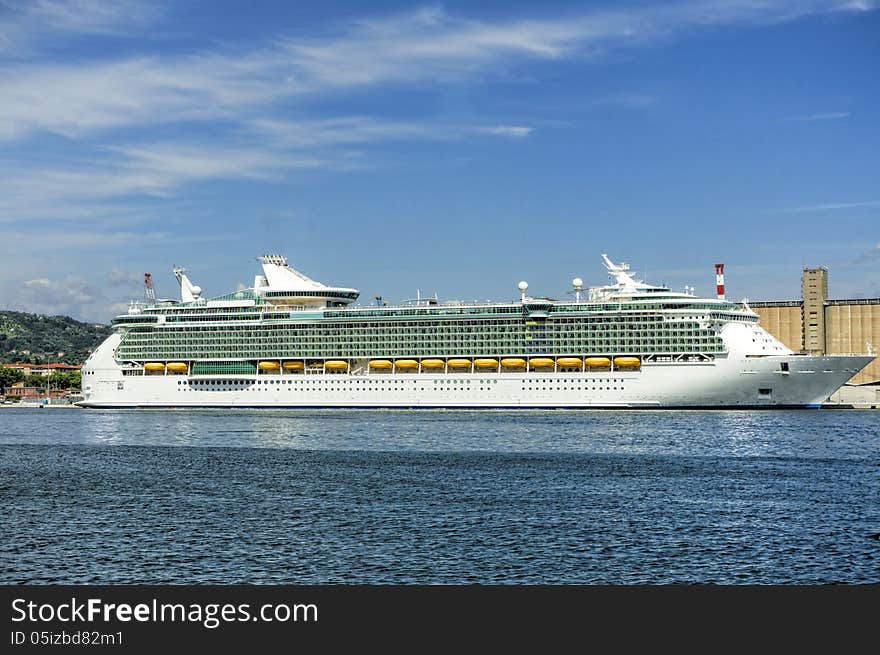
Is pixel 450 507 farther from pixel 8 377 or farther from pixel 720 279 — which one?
pixel 8 377

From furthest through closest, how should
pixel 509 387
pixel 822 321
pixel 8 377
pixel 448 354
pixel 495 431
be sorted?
1. pixel 8 377
2. pixel 822 321
3. pixel 448 354
4. pixel 509 387
5. pixel 495 431

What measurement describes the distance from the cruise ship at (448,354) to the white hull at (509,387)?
0.11 metres

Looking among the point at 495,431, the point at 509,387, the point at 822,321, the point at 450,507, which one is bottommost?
the point at 450,507

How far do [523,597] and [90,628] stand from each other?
9160 mm

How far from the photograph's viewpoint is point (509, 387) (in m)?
101

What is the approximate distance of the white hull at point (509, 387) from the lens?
3649 inches

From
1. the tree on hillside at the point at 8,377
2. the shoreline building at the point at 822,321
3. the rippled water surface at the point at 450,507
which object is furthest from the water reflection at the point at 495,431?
the tree on hillside at the point at 8,377

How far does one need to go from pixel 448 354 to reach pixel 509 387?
7.03 m

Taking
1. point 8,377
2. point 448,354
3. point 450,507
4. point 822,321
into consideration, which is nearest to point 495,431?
point 448,354

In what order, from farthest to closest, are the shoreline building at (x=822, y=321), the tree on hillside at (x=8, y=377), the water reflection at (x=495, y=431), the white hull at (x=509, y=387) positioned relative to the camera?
the tree on hillside at (x=8, y=377)
the shoreline building at (x=822, y=321)
the white hull at (x=509, y=387)
the water reflection at (x=495, y=431)

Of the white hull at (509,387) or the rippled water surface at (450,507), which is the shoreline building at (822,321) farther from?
the rippled water surface at (450,507)

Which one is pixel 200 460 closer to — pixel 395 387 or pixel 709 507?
→ pixel 709 507

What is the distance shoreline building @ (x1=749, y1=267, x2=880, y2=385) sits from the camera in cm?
13475

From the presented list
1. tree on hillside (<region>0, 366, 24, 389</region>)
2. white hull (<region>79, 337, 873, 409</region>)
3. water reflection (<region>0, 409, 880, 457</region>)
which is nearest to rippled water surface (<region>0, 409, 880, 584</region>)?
water reflection (<region>0, 409, 880, 457</region>)
